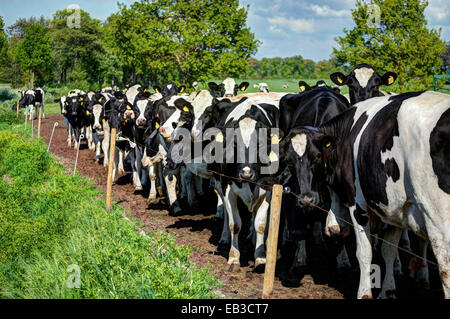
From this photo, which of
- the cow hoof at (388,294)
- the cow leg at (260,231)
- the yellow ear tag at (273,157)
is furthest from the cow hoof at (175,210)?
the cow hoof at (388,294)

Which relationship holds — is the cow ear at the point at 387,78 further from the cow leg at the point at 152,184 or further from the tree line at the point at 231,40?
the tree line at the point at 231,40

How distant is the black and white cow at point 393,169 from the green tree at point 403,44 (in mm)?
20992

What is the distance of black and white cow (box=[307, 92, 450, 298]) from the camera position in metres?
4.12

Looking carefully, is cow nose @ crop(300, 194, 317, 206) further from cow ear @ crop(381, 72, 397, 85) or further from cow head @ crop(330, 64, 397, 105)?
cow ear @ crop(381, 72, 397, 85)

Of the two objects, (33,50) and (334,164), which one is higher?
(33,50)

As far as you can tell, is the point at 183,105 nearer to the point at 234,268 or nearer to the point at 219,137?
the point at 219,137

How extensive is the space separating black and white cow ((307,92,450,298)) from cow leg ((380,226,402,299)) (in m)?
0.01

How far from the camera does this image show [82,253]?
261 inches

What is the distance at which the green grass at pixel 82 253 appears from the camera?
18.1 ft

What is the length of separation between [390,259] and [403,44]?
22.5 metres

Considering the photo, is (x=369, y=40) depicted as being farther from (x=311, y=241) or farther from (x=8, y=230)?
(x=8, y=230)

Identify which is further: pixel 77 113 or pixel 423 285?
pixel 77 113

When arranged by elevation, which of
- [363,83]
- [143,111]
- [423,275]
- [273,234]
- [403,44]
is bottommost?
[423,275]

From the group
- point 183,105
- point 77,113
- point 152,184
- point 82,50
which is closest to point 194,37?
point 77,113
